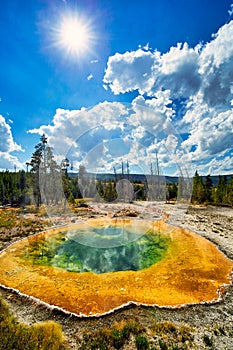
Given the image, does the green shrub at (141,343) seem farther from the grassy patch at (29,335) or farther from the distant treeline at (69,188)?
the distant treeline at (69,188)

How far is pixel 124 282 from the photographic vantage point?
9.71 meters

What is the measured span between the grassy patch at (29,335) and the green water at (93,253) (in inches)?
205

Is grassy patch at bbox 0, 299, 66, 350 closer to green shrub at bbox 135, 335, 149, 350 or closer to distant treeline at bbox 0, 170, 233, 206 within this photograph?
green shrub at bbox 135, 335, 149, 350

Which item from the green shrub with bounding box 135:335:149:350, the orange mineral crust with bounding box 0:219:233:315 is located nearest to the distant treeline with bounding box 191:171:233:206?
the orange mineral crust with bounding box 0:219:233:315

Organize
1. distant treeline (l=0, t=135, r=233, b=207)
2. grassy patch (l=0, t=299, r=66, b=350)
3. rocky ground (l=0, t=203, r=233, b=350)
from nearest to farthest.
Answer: grassy patch (l=0, t=299, r=66, b=350) → rocky ground (l=0, t=203, r=233, b=350) → distant treeline (l=0, t=135, r=233, b=207)

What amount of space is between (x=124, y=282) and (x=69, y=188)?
3160cm

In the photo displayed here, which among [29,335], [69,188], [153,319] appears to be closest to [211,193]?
[69,188]

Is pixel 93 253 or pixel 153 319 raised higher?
pixel 153 319

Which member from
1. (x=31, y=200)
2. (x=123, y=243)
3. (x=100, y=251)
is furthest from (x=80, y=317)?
(x=31, y=200)

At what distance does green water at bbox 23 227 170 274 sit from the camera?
12195mm

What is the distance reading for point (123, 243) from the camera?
17.1m

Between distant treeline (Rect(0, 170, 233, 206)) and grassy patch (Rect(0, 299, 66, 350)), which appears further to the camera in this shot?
distant treeline (Rect(0, 170, 233, 206))

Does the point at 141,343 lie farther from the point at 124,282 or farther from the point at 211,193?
the point at 211,193

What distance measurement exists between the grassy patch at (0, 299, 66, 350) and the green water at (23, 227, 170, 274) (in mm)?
5219
